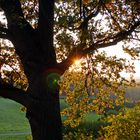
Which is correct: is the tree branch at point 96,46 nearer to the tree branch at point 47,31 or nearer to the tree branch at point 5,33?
the tree branch at point 47,31

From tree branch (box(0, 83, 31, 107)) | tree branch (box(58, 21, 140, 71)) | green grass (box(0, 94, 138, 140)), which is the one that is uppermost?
tree branch (box(58, 21, 140, 71))

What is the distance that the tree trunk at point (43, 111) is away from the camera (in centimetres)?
1138

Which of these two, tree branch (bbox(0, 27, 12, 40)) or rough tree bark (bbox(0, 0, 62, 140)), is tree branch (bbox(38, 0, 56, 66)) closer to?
rough tree bark (bbox(0, 0, 62, 140))

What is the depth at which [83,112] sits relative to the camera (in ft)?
51.1

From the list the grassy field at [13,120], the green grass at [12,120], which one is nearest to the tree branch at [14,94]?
the grassy field at [13,120]

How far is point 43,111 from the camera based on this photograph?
11383 millimetres

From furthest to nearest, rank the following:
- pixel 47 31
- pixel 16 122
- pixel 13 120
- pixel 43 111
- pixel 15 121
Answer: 1. pixel 13 120
2. pixel 15 121
3. pixel 16 122
4. pixel 47 31
5. pixel 43 111

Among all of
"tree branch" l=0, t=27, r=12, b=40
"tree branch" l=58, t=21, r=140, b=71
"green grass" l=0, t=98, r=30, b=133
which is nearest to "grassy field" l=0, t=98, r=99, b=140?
"green grass" l=0, t=98, r=30, b=133

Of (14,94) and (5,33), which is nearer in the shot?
(14,94)

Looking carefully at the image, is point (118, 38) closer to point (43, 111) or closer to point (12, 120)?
point (43, 111)

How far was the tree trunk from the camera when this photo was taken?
11383 mm

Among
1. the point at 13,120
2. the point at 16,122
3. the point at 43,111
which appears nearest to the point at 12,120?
the point at 13,120

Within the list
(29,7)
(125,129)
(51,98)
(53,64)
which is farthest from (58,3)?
(125,129)

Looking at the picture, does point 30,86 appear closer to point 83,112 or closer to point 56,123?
point 56,123
